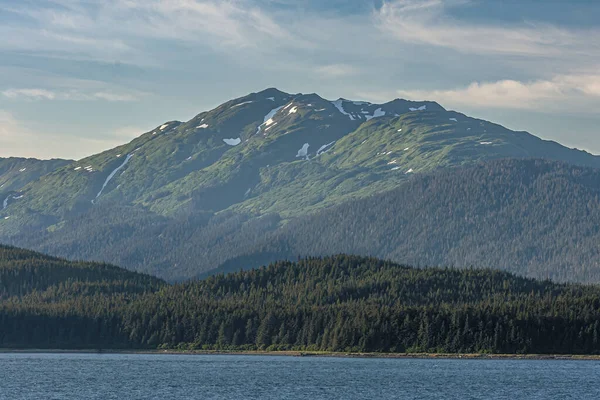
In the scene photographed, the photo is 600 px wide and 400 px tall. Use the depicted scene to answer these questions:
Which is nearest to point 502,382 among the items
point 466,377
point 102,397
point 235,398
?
point 466,377

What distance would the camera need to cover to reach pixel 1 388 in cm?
17412

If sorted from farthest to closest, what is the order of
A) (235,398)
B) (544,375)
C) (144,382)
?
(544,375) < (144,382) < (235,398)

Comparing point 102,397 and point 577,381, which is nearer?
point 102,397

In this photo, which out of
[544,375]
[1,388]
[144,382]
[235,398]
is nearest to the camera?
[235,398]

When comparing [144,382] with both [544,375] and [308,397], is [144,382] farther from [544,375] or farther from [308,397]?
[544,375]

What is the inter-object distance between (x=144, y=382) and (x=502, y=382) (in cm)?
5675

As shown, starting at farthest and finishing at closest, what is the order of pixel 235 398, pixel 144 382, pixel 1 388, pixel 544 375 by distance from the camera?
pixel 544 375, pixel 144 382, pixel 1 388, pixel 235 398

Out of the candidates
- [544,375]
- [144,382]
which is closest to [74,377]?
[144,382]

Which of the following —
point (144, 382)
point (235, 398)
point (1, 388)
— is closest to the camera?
point (235, 398)

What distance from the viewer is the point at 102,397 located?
531 ft

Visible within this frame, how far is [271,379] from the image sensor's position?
19262 centimetres

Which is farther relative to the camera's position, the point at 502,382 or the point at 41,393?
the point at 502,382

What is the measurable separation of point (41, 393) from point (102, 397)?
10496mm

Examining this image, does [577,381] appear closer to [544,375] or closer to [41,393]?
[544,375]
